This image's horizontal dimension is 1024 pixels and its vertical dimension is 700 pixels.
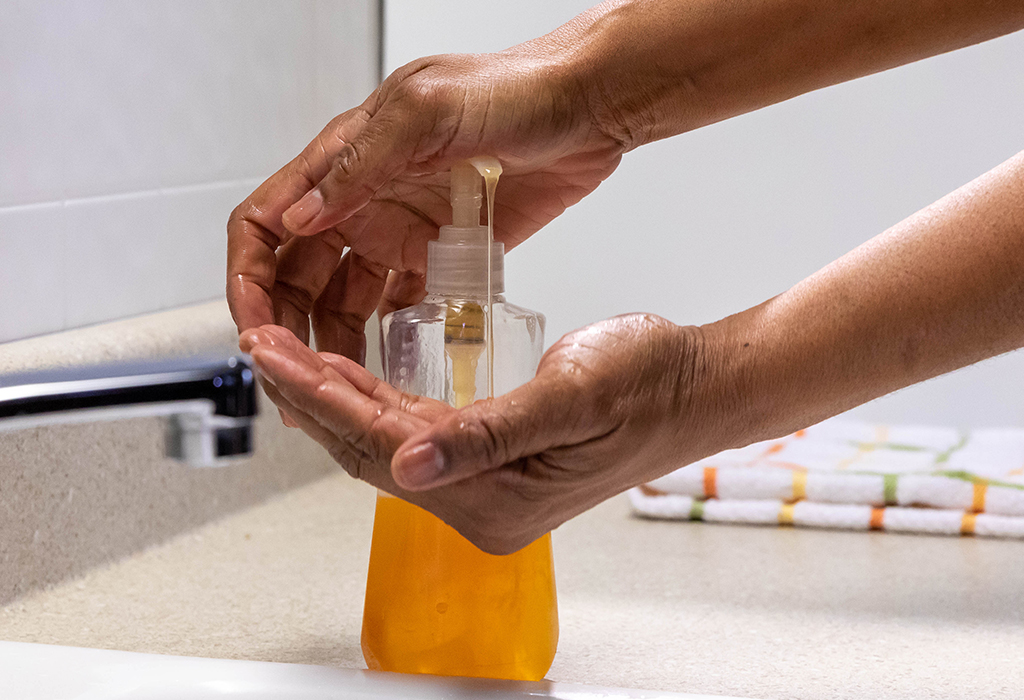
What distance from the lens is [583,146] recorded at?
570 mm

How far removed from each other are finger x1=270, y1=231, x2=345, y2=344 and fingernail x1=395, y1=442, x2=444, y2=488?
21 centimetres

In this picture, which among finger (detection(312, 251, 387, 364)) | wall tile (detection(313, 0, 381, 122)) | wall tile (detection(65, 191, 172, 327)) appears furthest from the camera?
wall tile (detection(313, 0, 381, 122))

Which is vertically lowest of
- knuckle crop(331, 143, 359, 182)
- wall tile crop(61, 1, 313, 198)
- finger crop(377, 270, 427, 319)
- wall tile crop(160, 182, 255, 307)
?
finger crop(377, 270, 427, 319)

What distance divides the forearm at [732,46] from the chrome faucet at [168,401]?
0.79 ft

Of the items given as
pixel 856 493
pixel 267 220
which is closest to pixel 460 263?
pixel 267 220

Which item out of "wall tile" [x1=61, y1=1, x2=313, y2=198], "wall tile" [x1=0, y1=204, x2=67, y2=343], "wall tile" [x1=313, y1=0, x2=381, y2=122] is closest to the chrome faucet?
"wall tile" [x1=0, y1=204, x2=67, y2=343]

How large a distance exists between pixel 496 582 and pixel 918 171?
2.65ft

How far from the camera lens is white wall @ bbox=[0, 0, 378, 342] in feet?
2.22

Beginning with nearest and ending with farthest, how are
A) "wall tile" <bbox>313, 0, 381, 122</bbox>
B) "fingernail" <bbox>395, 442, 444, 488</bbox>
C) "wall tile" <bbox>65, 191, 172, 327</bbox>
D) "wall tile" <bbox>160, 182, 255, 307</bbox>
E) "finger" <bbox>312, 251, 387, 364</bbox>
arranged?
"fingernail" <bbox>395, 442, 444, 488</bbox>
"finger" <bbox>312, 251, 387, 364</bbox>
"wall tile" <bbox>65, 191, 172, 327</bbox>
"wall tile" <bbox>160, 182, 255, 307</bbox>
"wall tile" <bbox>313, 0, 381, 122</bbox>

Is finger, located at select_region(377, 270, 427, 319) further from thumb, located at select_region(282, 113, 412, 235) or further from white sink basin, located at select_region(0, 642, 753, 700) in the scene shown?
white sink basin, located at select_region(0, 642, 753, 700)

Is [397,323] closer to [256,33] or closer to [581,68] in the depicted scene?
[581,68]

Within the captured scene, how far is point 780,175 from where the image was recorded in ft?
3.65

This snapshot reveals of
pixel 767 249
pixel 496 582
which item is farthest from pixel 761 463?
pixel 496 582

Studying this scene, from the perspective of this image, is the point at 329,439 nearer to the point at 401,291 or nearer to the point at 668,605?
the point at 401,291
